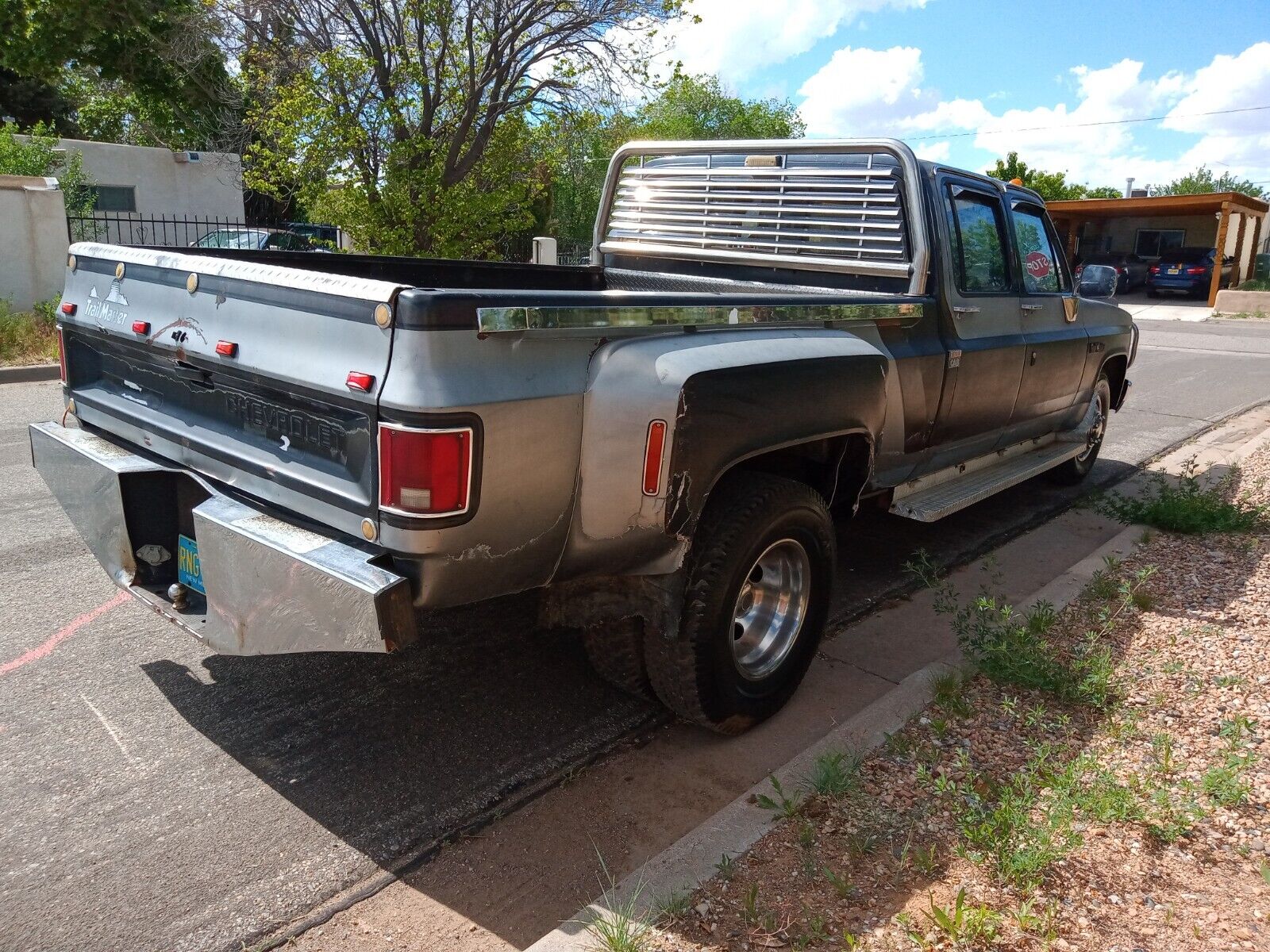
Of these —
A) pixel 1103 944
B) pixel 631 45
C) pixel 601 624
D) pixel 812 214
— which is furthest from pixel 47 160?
pixel 1103 944

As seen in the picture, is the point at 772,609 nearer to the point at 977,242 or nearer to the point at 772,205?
the point at 772,205

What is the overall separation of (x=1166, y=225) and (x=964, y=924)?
4248cm

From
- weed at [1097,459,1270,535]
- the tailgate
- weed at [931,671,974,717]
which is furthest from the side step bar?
the tailgate

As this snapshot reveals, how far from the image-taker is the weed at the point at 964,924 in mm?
2443

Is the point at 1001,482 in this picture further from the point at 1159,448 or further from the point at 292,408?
the point at 1159,448

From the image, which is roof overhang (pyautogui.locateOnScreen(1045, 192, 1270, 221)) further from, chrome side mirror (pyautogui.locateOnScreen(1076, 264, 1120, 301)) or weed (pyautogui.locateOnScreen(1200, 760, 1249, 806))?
weed (pyautogui.locateOnScreen(1200, 760, 1249, 806))

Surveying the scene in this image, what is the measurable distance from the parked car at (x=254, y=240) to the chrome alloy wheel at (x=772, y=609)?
43.6 ft

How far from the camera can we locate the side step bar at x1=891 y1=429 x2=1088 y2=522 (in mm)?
4656

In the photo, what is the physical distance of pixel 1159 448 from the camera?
886 cm

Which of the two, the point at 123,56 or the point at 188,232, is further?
the point at 123,56

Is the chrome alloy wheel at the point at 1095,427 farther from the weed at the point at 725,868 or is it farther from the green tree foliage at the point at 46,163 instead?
the green tree foliage at the point at 46,163

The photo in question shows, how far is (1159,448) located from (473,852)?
26.1 ft

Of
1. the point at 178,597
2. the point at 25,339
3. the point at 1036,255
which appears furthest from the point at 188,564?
the point at 25,339

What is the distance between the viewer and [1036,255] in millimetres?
5695
